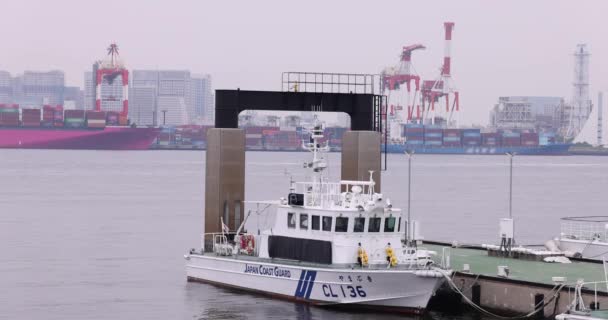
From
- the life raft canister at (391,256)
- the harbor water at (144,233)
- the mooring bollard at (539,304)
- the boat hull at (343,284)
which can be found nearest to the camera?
the mooring bollard at (539,304)

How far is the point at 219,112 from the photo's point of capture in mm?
42438

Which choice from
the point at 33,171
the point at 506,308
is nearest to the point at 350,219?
the point at 506,308

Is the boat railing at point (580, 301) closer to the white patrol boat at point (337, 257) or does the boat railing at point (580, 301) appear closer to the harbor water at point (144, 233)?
the white patrol boat at point (337, 257)

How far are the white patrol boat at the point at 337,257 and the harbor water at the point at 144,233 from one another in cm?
59

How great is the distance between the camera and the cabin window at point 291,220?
35625 millimetres

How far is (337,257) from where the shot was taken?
3397 cm

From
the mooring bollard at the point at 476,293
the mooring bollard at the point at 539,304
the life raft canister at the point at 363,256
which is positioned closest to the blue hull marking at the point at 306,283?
the life raft canister at the point at 363,256

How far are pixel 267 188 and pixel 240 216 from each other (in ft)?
238

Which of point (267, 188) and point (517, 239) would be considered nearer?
point (517, 239)

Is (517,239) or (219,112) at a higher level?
(219,112)

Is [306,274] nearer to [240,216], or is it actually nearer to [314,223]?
[314,223]

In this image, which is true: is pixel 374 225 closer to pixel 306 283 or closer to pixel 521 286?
pixel 306 283

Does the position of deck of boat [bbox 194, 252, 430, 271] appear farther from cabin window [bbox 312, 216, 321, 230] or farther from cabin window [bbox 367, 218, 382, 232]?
cabin window [bbox 367, 218, 382, 232]

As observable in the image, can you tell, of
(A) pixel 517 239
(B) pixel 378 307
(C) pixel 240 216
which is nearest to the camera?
(B) pixel 378 307
